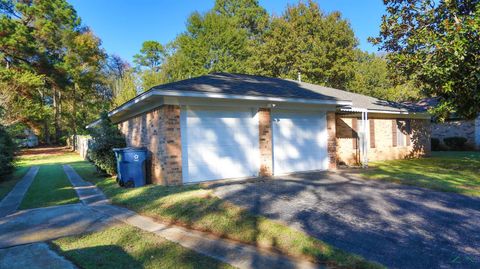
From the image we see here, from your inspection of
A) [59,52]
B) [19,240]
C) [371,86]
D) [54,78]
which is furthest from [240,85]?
[371,86]

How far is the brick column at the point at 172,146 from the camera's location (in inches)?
323

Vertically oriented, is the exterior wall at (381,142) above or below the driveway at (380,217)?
above

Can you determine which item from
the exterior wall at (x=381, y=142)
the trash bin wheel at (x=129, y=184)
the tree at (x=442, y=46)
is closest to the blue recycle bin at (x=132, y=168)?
the trash bin wheel at (x=129, y=184)

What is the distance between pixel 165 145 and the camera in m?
8.25

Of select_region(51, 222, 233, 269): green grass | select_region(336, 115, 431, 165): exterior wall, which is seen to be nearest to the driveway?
select_region(51, 222, 233, 269): green grass

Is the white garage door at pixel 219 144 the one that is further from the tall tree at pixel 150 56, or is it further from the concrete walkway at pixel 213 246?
the tall tree at pixel 150 56

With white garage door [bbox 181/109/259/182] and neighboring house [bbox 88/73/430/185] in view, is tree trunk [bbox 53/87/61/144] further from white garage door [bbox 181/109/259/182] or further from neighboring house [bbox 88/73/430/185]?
white garage door [bbox 181/109/259/182]

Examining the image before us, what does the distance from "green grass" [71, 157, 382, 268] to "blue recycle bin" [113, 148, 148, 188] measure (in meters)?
0.99

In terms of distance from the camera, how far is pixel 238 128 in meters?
9.52

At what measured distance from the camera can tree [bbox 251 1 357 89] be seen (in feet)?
93.5

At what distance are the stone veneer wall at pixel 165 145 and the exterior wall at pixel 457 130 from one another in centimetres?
2181

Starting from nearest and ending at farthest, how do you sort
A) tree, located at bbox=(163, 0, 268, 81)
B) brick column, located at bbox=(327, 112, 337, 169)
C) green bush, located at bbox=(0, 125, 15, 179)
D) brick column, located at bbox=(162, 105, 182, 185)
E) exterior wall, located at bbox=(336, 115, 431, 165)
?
1. brick column, located at bbox=(162, 105, 182, 185)
2. brick column, located at bbox=(327, 112, 337, 169)
3. green bush, located at bbox=(0, 125, 15, 179)
4. exterior wall, located at bbox=(336, 115, 431, 165)
5. tree, located at bbox=(163, 0, 268, 81)

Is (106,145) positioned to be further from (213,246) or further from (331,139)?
(213,246)

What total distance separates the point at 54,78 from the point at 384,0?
96.9 ft
